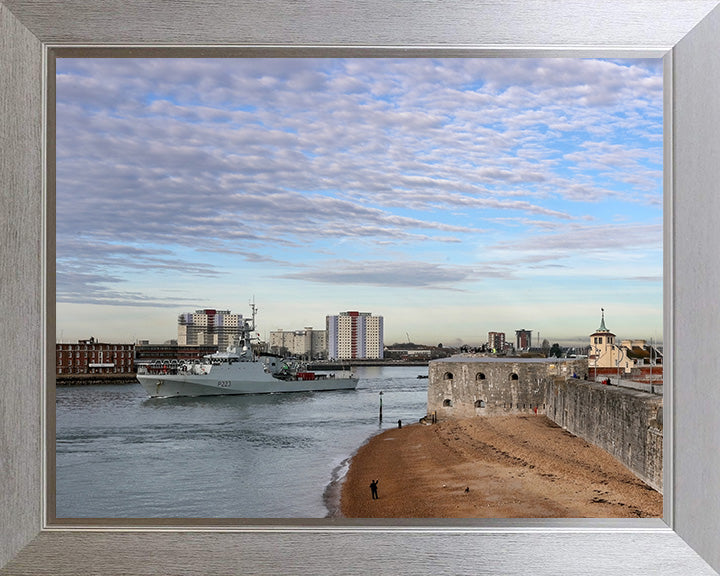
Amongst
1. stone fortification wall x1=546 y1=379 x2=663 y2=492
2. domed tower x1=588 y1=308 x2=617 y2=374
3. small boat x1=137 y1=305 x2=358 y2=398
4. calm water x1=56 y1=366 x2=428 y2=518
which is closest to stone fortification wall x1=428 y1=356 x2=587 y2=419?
domed tower x1=588 y1=308 x2=617 y2=374

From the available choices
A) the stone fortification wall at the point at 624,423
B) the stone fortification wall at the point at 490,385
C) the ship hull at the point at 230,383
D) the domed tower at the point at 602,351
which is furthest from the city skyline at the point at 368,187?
the stone fortification wall at the point at 624,423

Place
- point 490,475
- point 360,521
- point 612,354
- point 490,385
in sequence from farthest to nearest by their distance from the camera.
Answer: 1. point 490,385
2. point 612,354
3. point 490,475
4. point 360,521

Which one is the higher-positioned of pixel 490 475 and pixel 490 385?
pixel 490 385

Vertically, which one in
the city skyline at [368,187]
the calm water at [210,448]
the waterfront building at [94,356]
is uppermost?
the city skyline at [368,187]

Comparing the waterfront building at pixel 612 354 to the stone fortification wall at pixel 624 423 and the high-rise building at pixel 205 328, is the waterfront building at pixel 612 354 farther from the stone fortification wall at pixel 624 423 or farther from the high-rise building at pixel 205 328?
the high-rise building at pixel 205 328

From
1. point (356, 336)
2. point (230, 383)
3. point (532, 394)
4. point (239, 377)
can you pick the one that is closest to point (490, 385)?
point (532, 394)

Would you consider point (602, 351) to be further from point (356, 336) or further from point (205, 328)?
point (205, 328)
